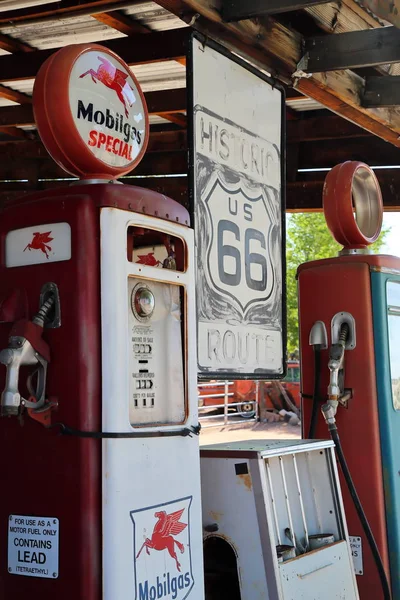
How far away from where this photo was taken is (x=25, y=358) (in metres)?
2.83

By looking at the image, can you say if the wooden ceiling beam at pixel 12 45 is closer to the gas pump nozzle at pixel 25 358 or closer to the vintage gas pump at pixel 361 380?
the vintage gas pump at pixel 361 380

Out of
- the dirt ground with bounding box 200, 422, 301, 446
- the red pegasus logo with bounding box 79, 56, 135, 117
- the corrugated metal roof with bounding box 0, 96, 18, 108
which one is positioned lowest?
the dirt ground with bounding box 200, 422, 301, 446

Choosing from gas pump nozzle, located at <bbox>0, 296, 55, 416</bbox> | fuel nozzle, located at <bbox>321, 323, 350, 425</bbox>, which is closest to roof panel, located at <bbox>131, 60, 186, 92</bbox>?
fuel nozzle, located at <bbox>321, 323, 350, 425</bbox>

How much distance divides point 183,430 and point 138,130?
1.11 metres

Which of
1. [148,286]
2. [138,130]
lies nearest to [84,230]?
[148,286]

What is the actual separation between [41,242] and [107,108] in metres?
0.55

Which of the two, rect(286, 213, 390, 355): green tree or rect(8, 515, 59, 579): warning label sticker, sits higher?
rect(286, 213, 390, 355): green tree

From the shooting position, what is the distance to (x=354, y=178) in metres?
4.87

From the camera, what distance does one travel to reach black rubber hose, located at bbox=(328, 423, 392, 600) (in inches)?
165

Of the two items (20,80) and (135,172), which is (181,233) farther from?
(135,172)

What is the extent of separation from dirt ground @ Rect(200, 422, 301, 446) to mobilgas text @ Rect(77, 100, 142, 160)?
932 centimetres

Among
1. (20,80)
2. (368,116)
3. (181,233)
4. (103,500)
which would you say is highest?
(20,80)

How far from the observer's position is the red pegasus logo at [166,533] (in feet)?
9.80

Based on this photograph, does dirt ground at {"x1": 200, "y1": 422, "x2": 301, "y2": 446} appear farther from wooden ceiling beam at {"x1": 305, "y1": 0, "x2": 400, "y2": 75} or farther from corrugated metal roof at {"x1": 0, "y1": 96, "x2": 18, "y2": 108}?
wooden ceiling beam at {"x1": 305, "y1": 0, "x2": 400, "y2": 75}
